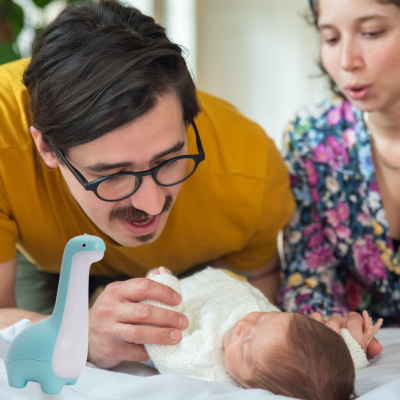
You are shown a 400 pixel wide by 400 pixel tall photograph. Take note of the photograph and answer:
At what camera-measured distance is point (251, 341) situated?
934 mm

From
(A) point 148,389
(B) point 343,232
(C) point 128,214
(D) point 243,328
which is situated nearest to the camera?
(A) point 148,389

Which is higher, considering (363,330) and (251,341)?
(251,341)

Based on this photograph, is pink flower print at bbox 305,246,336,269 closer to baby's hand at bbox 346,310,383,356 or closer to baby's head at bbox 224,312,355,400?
baby's hand at bbox 346,310,383,356

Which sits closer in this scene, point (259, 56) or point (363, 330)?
point (363, 330)

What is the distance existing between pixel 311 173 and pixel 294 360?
0.86 metres

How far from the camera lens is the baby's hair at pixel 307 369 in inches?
34.5

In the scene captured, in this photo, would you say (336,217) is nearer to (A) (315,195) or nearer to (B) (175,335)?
(A) (315,195)

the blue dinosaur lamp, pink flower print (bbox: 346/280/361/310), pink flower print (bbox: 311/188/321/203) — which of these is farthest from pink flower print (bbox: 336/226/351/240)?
the blue dinosaur lamp

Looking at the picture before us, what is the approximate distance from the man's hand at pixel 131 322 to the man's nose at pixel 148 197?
0.60ft

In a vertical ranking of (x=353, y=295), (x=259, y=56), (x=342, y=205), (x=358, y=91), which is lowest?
(x=353, y=295)

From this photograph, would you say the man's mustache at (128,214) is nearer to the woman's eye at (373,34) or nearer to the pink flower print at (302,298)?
the pink flower print at (302,298)

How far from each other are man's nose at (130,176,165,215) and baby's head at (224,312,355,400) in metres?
0.35

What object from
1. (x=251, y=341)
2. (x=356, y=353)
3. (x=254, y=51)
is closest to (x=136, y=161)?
(x=251, y=341)

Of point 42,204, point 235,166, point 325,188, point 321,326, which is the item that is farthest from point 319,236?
point 42,204
